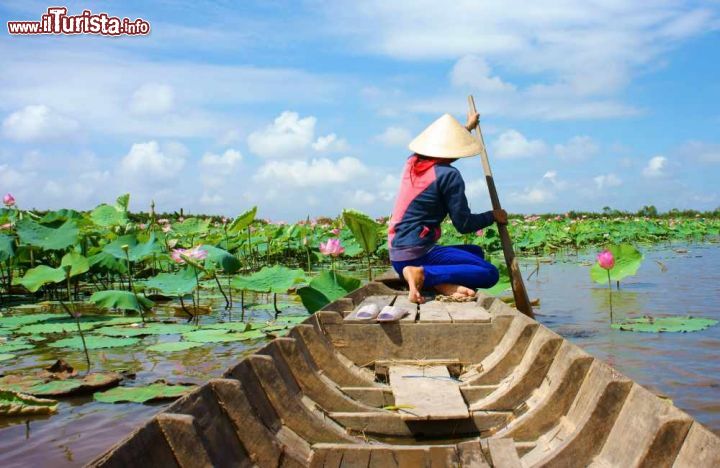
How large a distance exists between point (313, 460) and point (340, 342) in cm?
144

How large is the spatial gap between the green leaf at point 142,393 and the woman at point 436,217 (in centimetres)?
164

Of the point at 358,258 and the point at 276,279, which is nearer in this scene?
the point at 276,279

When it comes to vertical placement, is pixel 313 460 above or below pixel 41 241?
below

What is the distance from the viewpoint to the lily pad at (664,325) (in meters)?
4.75

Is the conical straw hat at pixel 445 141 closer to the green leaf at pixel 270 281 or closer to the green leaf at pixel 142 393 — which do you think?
the green leaf at pixel 270 281

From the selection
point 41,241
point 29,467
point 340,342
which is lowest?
point 29,467

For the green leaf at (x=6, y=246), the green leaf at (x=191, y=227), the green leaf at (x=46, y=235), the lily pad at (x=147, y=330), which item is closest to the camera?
the lily pad at (x=147, y=330)

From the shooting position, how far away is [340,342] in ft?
11.3

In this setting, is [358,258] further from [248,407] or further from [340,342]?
[248,407]

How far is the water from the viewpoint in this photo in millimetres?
2676

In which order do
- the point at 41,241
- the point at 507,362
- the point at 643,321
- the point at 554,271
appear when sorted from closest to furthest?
1. the point at 507,362
2. the point at 643,321
3. the point at 41,241
4. the point at 554,271

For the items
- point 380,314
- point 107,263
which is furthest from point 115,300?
point 380,314

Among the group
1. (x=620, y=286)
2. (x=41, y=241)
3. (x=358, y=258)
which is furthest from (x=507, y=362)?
(x=358, y=258)

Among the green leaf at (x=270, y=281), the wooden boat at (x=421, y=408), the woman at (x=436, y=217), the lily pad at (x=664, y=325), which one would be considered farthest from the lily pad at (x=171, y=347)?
the lily pad at (x=664, y=325)
